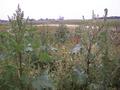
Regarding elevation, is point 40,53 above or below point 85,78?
above

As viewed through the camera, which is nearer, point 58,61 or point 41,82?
point 41,82

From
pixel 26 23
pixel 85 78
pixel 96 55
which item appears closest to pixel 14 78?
pixel 26 23

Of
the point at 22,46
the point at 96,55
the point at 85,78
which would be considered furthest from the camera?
the point at 96,55

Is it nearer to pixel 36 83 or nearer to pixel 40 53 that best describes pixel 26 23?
pixel 40 53

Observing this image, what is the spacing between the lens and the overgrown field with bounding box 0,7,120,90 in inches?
127

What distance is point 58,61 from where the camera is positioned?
4.88 metres

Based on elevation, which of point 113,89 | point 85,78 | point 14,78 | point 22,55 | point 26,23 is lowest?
point 113,89

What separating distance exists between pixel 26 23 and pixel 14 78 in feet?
1.97

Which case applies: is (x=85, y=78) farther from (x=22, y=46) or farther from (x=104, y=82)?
(x=22, y=46)

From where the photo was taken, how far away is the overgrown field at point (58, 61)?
323 centimetres

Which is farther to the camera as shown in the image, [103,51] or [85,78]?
[103,51]

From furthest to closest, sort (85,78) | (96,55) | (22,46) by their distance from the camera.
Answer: (96,55) < (85,78) < (22,46)

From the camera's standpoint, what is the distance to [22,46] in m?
3.17

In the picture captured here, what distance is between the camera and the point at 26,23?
131 inches
